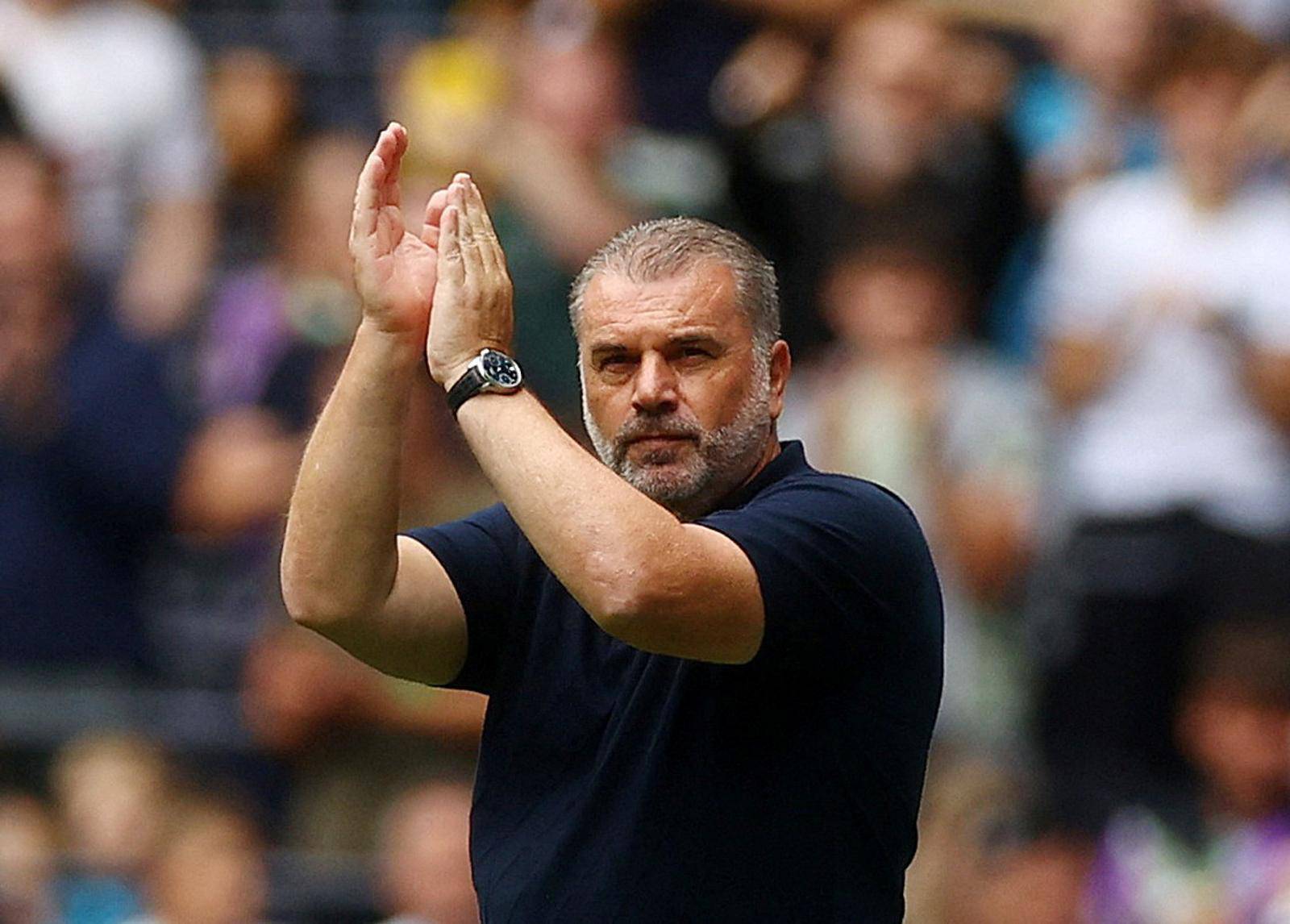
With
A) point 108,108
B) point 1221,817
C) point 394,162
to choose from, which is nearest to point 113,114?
point 108,108

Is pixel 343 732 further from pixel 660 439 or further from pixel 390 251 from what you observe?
pixel 660 439

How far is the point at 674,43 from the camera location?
8.20m

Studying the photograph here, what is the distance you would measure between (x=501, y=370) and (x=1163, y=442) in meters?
3.95

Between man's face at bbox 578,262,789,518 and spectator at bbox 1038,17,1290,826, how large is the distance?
356 cm

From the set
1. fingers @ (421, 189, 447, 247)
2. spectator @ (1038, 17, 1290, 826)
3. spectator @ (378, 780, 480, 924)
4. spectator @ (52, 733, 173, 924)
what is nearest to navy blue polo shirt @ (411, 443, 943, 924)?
fingers @ (421, 189, 447, 247)

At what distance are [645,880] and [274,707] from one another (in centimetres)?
427

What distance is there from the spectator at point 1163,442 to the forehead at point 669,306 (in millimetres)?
3603

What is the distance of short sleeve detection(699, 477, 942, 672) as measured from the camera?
3.49 m

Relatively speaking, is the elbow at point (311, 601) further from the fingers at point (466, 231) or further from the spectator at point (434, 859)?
the spectator at point (434, 859)

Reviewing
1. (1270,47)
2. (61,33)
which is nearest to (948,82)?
(1270,47)

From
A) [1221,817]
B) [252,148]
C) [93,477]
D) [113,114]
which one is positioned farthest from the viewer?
[113,114]

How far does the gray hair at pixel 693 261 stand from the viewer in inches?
146

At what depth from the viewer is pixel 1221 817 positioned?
6.73 meters

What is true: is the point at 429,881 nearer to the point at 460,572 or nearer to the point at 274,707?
the point at 274,707
